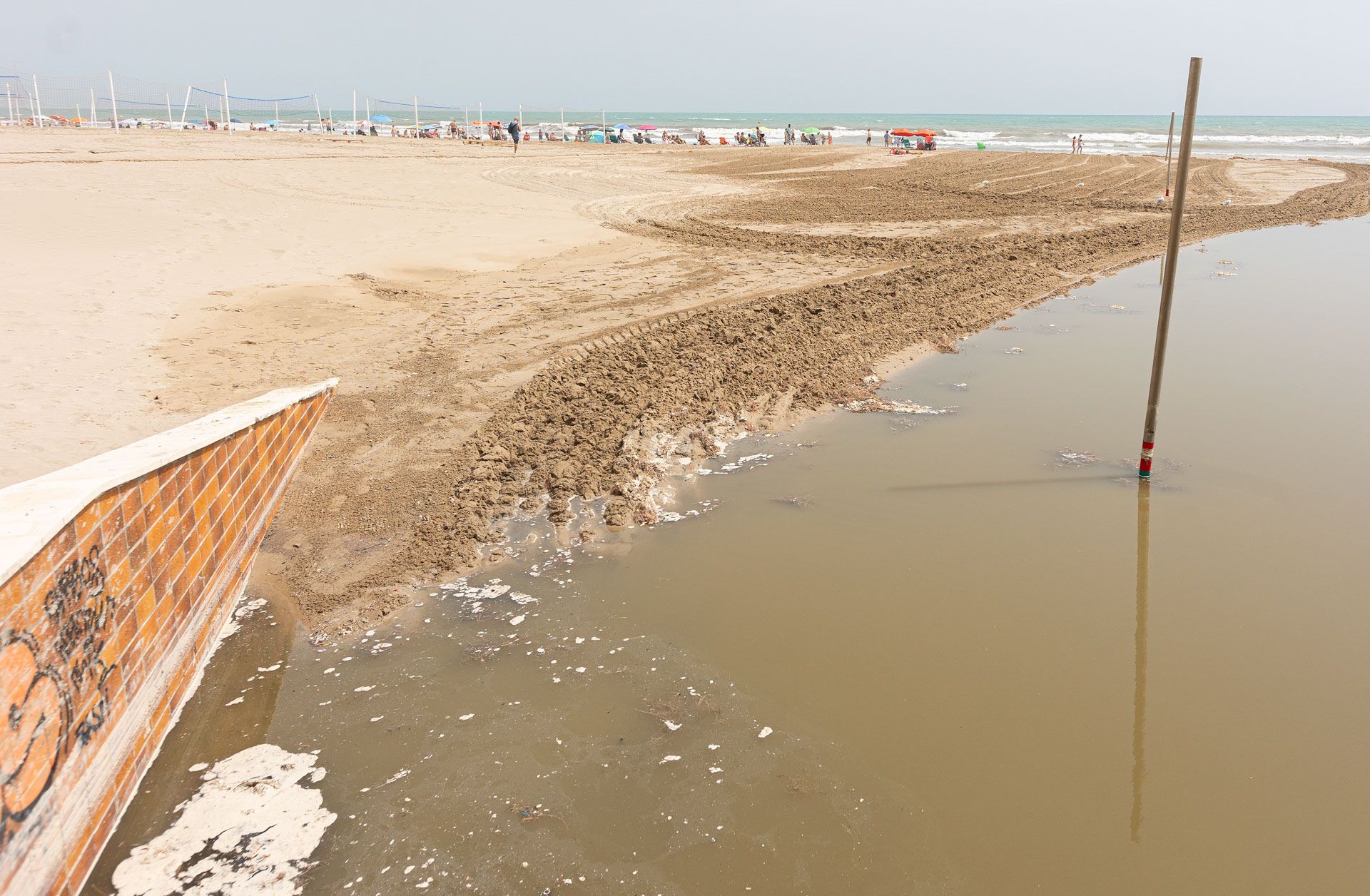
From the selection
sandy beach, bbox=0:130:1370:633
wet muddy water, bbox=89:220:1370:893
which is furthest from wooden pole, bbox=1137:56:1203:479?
sandy beach, bbox=0:130:1370:633

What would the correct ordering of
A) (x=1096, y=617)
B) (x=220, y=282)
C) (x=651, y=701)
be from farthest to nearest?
(x=220, y=282) < (x=1096, y=617) < (x=651, y=701)

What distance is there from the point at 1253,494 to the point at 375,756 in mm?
5672

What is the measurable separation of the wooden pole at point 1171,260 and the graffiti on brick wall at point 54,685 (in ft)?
18.6

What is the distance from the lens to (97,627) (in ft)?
9.73

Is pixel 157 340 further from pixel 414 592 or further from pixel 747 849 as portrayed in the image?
pixel 747 849

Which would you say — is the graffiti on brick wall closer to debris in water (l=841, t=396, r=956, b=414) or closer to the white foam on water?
the white foam on water

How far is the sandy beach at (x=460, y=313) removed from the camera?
544 centimetres

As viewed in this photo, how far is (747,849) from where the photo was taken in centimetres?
302

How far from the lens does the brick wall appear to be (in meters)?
2.52

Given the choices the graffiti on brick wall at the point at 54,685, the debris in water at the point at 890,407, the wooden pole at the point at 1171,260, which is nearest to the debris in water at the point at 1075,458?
the wooden pole at the point at 1171,260

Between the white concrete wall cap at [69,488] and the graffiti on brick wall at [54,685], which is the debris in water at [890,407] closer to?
the white concrete wall cap at [69,488]

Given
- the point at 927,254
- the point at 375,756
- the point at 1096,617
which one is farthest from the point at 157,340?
the point at 927,254

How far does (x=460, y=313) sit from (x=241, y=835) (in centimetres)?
666

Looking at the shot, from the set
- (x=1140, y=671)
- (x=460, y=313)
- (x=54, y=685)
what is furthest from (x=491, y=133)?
(x=54, y=685)
